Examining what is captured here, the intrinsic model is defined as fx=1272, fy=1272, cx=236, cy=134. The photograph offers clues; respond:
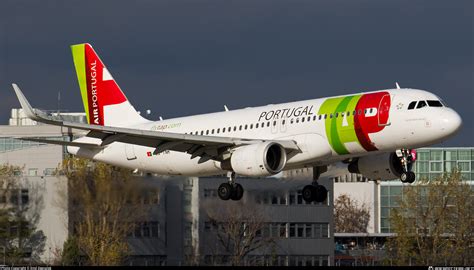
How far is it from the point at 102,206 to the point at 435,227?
A: 113 ft

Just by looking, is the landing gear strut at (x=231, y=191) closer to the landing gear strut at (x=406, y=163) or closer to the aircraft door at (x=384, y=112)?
the landing gear strut at (x=406, y=163)

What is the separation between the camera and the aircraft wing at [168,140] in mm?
58969

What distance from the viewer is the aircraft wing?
2322 inches

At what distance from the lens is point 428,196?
95250 mm

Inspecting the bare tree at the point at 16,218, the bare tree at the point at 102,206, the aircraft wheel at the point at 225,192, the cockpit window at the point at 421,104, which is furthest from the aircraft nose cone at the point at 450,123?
the bare tree at the point at 16,218

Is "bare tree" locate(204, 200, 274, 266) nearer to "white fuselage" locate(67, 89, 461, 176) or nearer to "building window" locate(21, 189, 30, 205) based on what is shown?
"white fuselage" locate(67, 89, 461, 176)

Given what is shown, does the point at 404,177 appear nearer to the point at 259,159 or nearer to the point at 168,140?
the point at 259,159

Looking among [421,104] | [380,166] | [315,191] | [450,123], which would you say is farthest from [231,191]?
[450,123]

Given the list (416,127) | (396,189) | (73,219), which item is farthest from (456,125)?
(396,189)

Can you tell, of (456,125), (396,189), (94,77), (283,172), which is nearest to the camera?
(456,125)

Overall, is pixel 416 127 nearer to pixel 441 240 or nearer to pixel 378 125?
pixel 378 125

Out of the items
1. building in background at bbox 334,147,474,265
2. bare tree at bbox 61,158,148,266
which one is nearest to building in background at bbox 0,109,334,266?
bare tree at bbox 61,158,148,266

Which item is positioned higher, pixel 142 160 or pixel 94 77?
pixel 94 77

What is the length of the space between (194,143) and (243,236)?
21.5m
